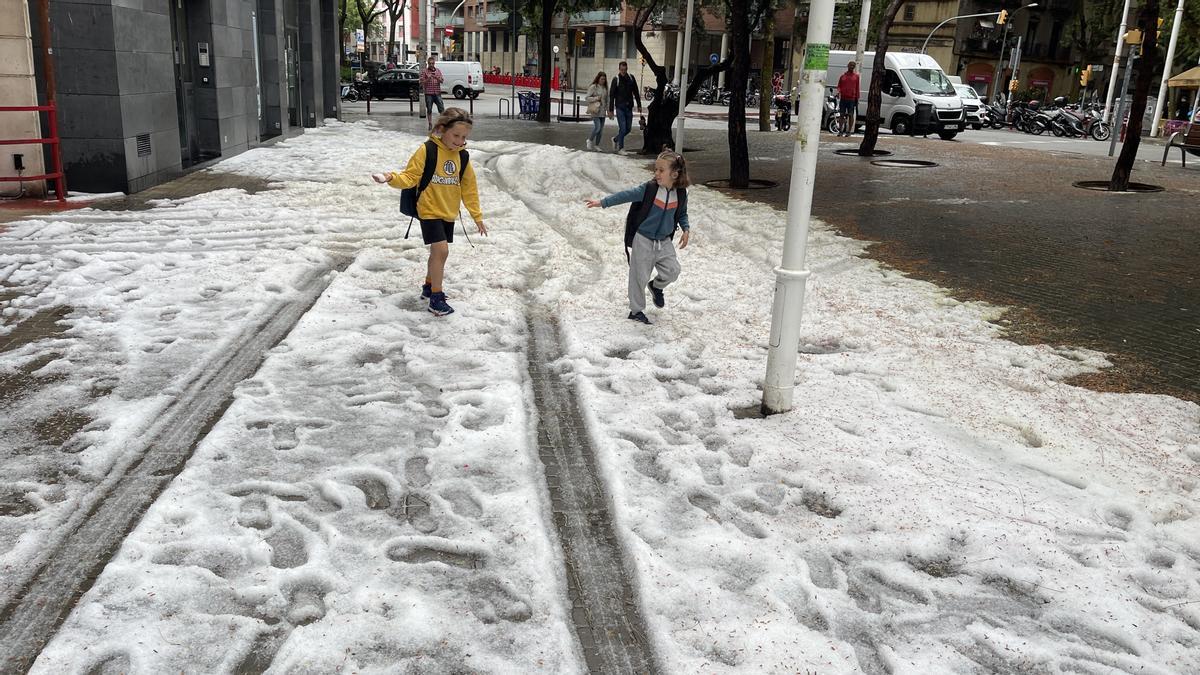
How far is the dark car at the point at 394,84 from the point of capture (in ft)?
144

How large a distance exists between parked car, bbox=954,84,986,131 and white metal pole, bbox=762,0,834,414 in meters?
32.2

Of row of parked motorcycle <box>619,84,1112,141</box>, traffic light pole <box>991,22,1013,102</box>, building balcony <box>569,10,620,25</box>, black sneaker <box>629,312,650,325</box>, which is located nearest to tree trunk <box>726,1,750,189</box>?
black sneaker <box>629,312,650,325</box>

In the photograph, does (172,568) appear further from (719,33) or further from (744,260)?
(719,33)

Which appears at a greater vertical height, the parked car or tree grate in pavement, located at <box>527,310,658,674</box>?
the parked car

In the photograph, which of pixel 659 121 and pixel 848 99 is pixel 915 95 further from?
pixel 659 121

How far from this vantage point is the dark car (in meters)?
43.8

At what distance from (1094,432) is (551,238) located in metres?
6.18

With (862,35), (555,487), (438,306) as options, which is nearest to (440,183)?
(438,306)

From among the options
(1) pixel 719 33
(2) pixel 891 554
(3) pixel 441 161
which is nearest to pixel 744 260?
(3) pixel 441 161

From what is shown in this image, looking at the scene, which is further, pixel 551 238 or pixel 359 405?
pixel 551 238

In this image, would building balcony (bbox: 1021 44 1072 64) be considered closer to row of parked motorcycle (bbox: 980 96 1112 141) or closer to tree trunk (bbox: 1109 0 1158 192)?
row of parked motorcycle (bbox: 980 96 1112 141)

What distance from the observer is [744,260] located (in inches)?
369

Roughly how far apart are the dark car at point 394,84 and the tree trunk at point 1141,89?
113ft

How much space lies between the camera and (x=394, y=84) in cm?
4412
